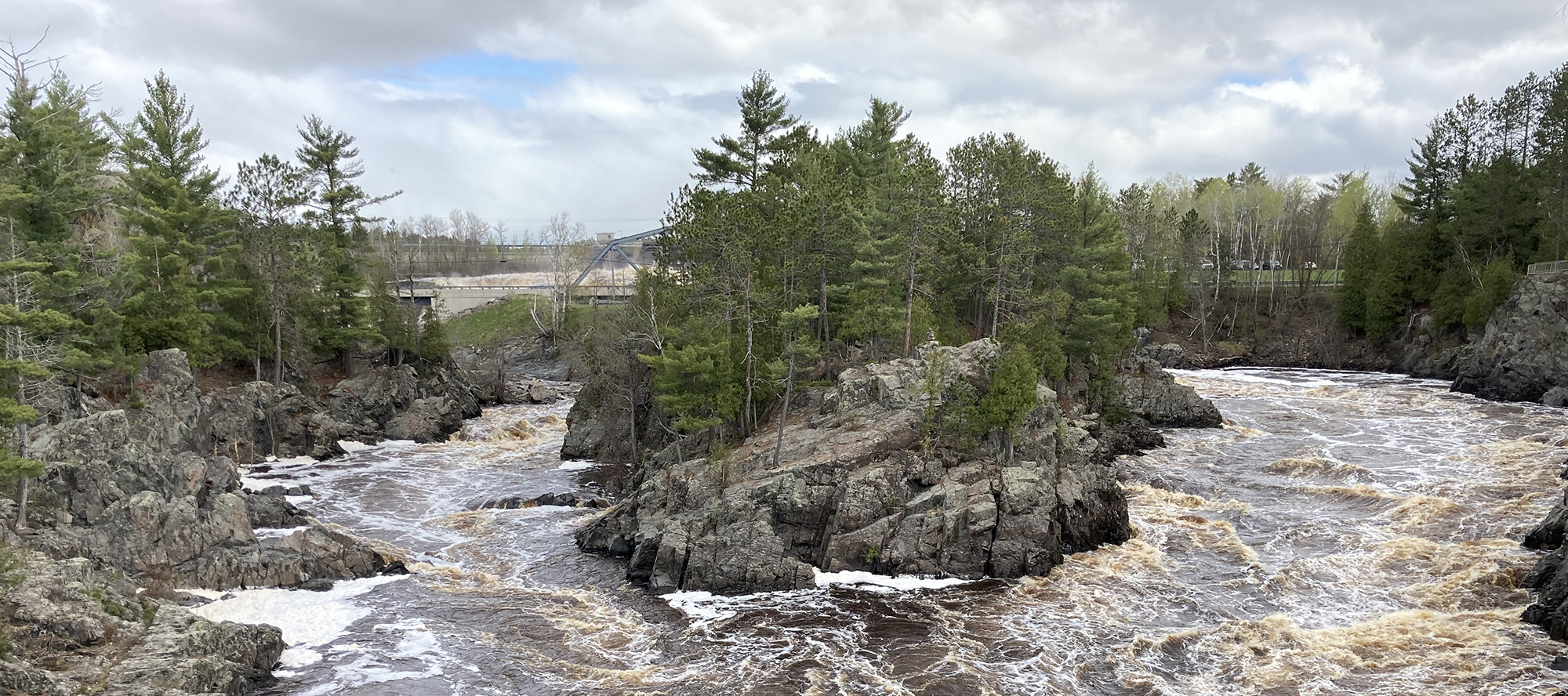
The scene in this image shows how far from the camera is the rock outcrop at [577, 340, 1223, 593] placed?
93.8ft

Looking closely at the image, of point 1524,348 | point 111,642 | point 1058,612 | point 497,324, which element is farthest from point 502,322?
point 1524,348

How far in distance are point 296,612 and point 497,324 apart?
73214 mm

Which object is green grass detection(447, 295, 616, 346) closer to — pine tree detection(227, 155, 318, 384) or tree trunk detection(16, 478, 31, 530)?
pine tree detection(227, 155, 318, 384)

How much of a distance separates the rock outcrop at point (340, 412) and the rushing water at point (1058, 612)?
974 centimetres

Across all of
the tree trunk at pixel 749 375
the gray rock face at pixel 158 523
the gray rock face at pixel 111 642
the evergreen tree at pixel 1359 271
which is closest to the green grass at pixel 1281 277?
the evergreen tree at pixel 1359 271

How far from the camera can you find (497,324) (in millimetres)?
96125

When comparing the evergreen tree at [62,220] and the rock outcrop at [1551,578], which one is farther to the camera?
the evergreen tree at [62,220]

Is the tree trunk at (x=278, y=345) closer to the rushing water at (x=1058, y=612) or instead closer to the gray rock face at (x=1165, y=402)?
the rushing water at (x=1058, y=612)

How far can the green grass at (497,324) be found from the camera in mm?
92688

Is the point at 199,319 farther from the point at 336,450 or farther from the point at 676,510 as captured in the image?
the point at 676,510

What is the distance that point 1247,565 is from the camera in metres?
29.0

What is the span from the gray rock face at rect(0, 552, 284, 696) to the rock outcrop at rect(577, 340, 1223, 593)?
11.2 metres

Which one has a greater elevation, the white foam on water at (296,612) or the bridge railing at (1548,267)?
the bridge railing at (1548,267)

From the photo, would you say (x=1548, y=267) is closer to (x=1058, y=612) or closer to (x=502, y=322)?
(x=1058, y=612)
